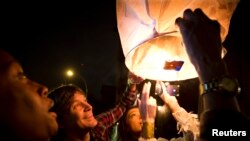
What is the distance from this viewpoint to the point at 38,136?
5.69 feet

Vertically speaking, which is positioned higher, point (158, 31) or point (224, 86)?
point (158, 31)

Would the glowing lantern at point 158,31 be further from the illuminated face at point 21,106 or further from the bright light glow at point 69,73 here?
the bright light glow at point 69,73

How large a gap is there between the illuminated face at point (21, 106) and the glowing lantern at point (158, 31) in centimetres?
82

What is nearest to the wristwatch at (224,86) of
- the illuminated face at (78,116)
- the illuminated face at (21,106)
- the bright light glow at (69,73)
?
the illuminated face at (21,106)

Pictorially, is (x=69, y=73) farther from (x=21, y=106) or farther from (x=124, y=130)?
(x=21, y=106)

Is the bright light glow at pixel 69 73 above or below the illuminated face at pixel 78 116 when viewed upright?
above

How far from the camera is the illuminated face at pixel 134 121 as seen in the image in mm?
4422

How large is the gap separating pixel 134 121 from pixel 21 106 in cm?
291

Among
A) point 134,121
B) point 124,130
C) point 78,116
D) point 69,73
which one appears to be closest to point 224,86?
point 78,116

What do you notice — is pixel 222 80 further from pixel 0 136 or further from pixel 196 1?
pixel 0 136

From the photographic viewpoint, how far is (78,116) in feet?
10.3

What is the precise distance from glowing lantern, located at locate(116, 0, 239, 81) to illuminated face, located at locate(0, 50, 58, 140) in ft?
2.70

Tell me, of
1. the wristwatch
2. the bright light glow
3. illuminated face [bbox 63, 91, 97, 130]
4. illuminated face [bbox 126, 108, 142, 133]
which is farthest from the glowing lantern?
the bright light glow

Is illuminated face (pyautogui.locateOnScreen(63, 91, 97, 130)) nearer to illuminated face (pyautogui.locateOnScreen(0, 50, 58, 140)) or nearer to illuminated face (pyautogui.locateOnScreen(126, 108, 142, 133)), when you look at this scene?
illuminated face (pyautogui.locateOnScreen(0, 50, 58, 140))
